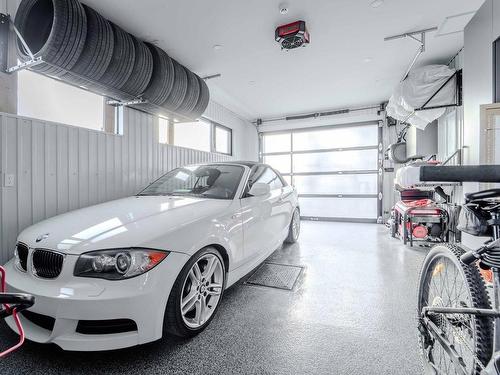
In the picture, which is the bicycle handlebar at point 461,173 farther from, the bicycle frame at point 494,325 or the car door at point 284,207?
the car door at point 284,207

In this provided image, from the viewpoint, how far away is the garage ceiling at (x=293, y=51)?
8.66ft

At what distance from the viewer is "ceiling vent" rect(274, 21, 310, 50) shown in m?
2.82

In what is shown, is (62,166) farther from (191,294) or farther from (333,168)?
(333,168)

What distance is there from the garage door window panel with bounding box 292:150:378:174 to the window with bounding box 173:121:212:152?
2.77 m

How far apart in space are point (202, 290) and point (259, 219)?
89 centimetres

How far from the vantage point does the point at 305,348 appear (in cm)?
147

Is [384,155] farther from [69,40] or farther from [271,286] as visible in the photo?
[69,40]

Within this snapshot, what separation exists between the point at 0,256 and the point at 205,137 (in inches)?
158

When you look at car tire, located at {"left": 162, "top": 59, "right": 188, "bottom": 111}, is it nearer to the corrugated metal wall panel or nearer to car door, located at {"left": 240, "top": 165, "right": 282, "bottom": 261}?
the corrugated metal wall panel

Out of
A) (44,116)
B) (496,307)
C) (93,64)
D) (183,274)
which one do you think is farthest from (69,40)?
(496,307)

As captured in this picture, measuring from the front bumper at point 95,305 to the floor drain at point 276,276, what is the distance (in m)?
1.25

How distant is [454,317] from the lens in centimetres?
105

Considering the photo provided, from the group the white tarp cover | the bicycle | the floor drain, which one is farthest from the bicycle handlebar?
the white tarp cover

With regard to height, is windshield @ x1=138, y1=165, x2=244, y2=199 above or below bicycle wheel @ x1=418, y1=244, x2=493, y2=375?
above
